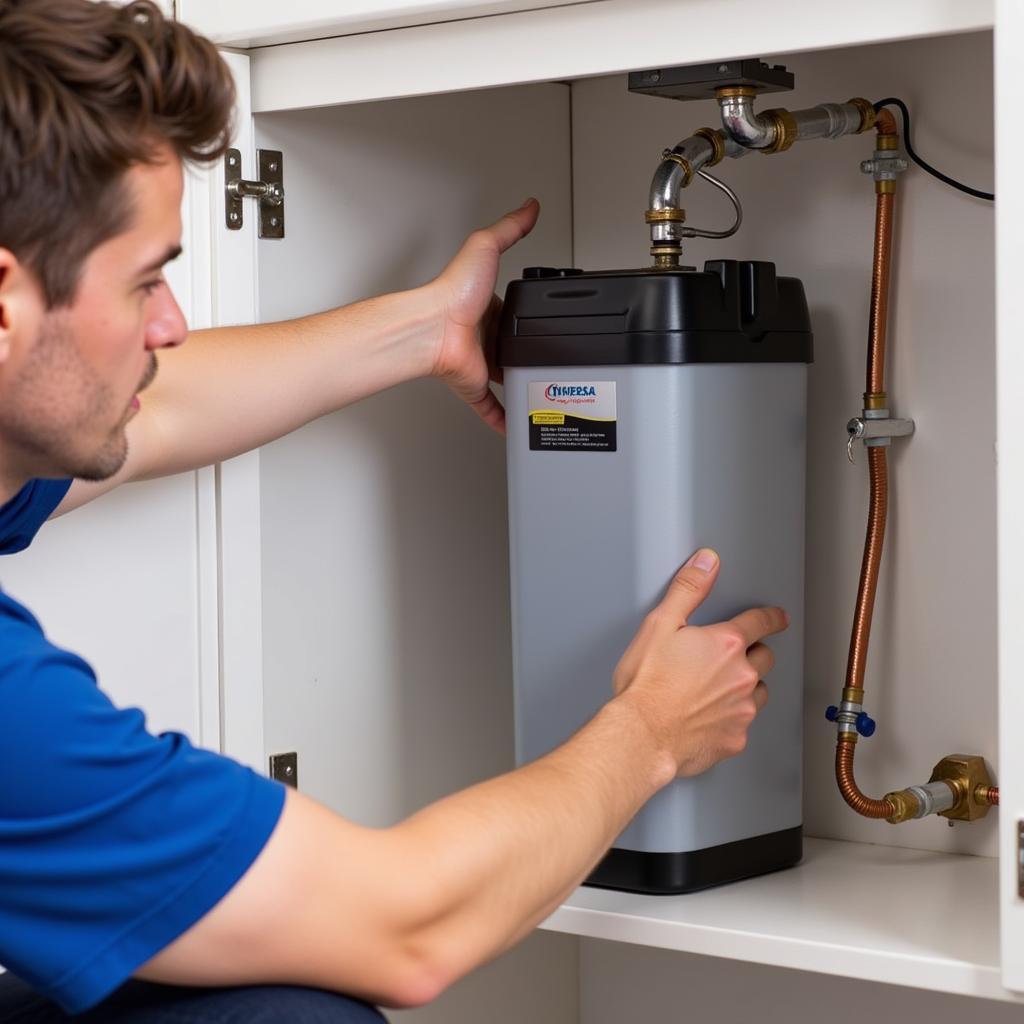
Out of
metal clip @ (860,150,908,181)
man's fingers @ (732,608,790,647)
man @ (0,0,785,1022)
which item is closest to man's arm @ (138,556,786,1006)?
man @ (0,0,785,1022)

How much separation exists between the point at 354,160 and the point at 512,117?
0.24 metres

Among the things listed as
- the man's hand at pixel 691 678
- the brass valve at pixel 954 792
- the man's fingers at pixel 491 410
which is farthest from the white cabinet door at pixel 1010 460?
the man's fingers at pixel 491 410

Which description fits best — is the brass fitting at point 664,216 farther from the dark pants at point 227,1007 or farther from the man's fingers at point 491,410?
the dark pants at point 227,1007

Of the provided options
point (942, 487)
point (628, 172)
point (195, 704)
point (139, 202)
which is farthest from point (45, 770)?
point (628, 172)

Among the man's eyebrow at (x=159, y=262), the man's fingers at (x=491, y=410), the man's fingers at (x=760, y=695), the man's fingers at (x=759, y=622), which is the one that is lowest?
the man's fingers at (x=760, y=695)

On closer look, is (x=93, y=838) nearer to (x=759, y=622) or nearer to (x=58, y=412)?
(x=58, y=412)

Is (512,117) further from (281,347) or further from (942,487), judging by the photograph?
(942,487)

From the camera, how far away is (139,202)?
939mm

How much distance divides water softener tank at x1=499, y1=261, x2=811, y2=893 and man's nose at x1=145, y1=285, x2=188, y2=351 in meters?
0.36

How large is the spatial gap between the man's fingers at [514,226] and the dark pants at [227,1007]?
737mm

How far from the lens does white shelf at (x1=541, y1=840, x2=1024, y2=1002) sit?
112 cm

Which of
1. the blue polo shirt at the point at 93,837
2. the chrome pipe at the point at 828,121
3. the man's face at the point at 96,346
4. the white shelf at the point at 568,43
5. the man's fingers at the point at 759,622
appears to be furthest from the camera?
the chrome pipe at the point at 828,121

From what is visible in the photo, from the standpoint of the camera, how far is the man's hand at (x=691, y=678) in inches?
45.2

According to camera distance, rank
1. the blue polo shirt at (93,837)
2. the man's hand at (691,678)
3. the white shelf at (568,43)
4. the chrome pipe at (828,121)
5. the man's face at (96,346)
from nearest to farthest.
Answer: the blue polo shirt at (93,837) < the man's face at (96,346) < the white shelf at (568,43) < the man's hand at (691,678) < the chrome pipe at (828,121)
